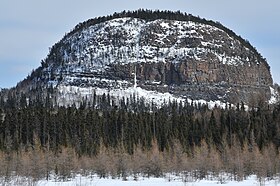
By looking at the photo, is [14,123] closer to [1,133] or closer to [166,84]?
[1,133]

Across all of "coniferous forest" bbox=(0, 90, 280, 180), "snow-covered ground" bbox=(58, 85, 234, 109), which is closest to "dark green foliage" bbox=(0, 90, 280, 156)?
"coniferous forest" bbox=(0, 90, 280, 180)

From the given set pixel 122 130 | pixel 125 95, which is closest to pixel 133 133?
pixel 122 130

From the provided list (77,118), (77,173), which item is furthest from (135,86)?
(77,173)

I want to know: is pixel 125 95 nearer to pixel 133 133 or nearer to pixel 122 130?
pixel 122 130

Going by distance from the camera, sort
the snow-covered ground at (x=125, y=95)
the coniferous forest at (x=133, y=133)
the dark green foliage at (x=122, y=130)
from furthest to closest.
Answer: the snow-covered ground at (x=125, y=95) < the dark green foliage at (x=122, y=130) < the coniferous forest at (x=133, y=133)

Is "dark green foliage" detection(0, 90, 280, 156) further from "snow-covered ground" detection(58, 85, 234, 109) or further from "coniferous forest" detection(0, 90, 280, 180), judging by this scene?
"snow-covered ground" detection(58, 85, 234, 109)

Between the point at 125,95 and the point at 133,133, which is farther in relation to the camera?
the point at 125,95

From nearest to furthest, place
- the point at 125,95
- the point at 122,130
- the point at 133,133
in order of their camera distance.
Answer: the point at 133,133 → the point at 122,130 → the point at 125,95

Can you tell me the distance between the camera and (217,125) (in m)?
98.7

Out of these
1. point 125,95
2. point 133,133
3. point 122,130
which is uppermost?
point 125,95

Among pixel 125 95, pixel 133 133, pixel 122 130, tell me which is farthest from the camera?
pixel 125 95

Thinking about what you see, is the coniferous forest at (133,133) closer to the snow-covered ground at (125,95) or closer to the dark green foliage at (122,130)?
the dark green foliage at (122,130)

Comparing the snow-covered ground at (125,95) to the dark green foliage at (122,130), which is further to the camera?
the snow-covered ground at (125,95)

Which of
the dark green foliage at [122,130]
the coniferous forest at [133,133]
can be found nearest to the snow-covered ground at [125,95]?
the coniferous forest at [133,133]
